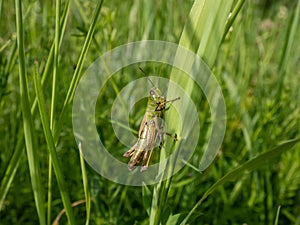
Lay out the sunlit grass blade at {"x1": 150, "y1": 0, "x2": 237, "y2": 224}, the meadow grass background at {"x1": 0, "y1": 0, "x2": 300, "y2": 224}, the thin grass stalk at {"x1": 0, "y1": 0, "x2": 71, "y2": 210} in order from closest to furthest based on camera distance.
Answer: the sunlit grass blade at {"x1": 150, "y1": 0, "x2": 237, "y2": 224} < the thin grass stalk at {"x1": 0, "y1": 0, "x2": 71, "y2": 210} < the meadow grass background at {"x1": 0, "y1": 0, "x2": 300, "y2": 224}

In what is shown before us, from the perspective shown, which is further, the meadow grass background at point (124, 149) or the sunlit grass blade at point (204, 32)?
the meadow grass background at point (124, 149)

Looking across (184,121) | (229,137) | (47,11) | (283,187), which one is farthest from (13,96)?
(184,121)

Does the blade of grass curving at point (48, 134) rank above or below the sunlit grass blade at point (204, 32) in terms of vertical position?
below

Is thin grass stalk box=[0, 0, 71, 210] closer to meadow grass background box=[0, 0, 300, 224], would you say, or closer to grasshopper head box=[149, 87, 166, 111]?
meadow grass background box=[0, 0, 300, 224]

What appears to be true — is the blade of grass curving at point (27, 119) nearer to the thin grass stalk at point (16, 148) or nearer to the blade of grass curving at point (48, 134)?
the blade of grass curving at point (48, 134)

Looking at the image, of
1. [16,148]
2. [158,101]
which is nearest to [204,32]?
[158,101]

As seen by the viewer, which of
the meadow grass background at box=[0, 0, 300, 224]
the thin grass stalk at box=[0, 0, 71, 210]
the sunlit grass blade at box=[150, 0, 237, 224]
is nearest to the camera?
the sunlit grass blade at box=[150, 0, 237, 224]

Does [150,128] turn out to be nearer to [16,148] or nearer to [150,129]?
[150,129]

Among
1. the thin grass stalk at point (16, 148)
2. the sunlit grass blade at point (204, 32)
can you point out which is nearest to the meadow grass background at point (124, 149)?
the thin grass stalk at point (16, 148)

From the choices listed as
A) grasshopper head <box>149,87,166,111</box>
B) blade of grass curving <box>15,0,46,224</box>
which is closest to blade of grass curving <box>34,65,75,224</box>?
blade of grass curving <box>15,0,46,224</box>

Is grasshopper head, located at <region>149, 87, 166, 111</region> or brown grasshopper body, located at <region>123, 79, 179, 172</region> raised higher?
grasshopper head, located at <region>149, 87, 166, 111</region>

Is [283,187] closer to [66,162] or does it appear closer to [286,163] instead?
[286,163]
